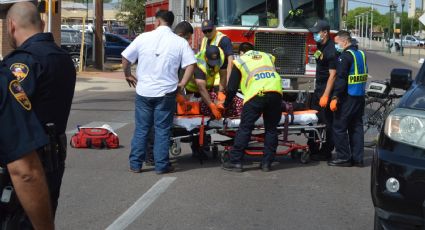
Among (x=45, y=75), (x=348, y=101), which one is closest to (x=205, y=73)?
(x=348, y=101)

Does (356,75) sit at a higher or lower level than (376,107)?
higher

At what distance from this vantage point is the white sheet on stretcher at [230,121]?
903cm

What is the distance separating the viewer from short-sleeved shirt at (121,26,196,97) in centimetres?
845

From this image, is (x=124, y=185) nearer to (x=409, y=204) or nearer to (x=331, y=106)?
(x=331, y=106)

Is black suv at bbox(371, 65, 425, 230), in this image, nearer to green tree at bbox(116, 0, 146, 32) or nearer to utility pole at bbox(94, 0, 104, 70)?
utility pole at bbox(94, 0, 104, 70)

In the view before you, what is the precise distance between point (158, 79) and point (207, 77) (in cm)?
132

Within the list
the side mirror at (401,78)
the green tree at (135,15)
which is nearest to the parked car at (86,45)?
the green tree at (135,15)

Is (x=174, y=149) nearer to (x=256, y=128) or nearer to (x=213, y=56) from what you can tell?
(x=256, y=128)

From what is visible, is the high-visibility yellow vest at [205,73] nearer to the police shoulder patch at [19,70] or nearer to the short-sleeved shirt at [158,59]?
the short-sleeved shirt at [158,59]

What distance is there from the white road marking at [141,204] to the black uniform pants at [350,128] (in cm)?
241

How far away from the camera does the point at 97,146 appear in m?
10.6

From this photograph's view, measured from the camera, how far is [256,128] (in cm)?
934

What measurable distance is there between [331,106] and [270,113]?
949 mm

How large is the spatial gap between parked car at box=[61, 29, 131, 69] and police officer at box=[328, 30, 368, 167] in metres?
20.7
